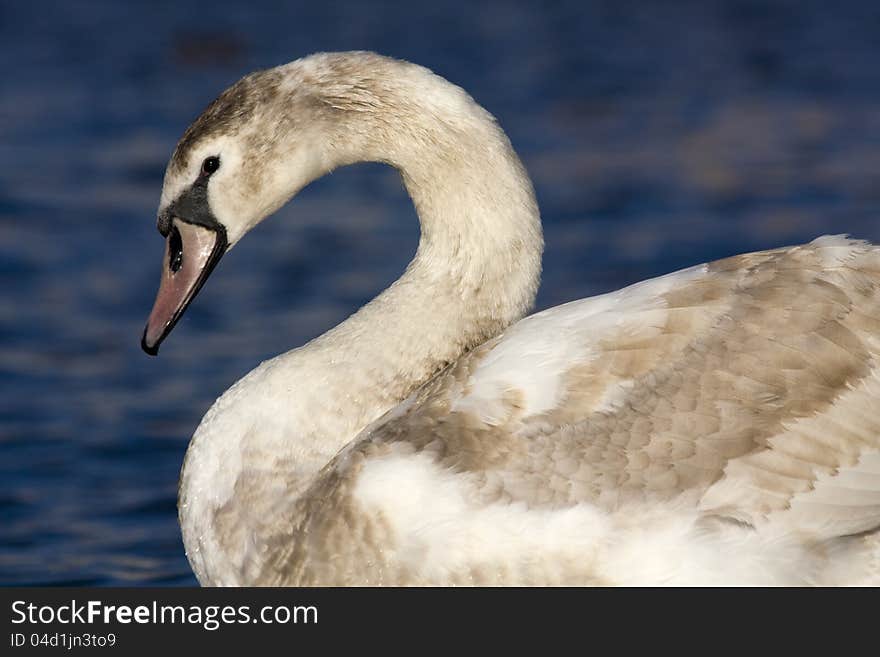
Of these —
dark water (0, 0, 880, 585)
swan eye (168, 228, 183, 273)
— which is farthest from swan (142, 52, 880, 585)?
dark water (0, 0, 880, 585)

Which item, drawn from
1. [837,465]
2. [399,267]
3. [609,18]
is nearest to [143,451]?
[399,267]

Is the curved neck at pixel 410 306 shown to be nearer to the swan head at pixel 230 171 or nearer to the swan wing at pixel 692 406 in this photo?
the swan head at pixel 230 171

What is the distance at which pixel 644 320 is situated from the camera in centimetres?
453

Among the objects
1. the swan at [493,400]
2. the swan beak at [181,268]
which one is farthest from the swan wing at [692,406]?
the swan beak at [181,268]

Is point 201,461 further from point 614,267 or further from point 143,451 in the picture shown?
point 614,267

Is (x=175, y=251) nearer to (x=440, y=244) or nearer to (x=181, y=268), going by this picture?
(x=181, y=268)

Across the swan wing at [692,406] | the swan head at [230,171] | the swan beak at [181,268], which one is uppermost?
the swan head at [230,171]

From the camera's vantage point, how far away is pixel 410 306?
5.01 meters

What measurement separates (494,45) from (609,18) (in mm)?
1144

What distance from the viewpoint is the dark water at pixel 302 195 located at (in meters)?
7.11

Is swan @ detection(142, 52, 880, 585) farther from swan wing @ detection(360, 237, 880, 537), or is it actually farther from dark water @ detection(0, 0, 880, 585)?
dark water @ detection(0, 0, 880, 585)

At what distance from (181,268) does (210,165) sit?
13.1 inches

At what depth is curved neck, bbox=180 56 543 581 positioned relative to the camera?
4.84m

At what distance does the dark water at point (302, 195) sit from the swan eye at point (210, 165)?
167 centimetres
